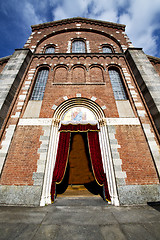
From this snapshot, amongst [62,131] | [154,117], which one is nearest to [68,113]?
[62,131]

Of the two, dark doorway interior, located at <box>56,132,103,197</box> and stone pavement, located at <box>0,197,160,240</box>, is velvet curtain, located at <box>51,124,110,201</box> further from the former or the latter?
stone pavement, located at <box>0,197,160,240</box>

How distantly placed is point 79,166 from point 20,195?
369cm

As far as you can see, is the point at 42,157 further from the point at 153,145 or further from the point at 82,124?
the point at 153,145

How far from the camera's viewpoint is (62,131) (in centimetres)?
622

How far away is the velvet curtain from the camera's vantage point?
17.0 feet

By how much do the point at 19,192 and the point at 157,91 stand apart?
9.39m

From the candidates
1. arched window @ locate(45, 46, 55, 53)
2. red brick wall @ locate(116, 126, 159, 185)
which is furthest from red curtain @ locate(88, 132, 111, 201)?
arched window @ locate(45, 46, 55, 53)

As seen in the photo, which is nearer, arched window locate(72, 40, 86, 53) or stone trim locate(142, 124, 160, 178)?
stone trim locate(142, 124, 160, 178)

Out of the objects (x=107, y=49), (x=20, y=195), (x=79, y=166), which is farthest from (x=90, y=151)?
(x=107, y=49)

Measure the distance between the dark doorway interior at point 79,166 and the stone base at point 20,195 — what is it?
2.67 m

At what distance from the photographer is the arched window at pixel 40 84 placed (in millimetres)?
7585

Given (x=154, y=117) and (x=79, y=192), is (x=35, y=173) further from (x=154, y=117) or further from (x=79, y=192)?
(x=154, y=117)

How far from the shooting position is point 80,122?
656 centimetres

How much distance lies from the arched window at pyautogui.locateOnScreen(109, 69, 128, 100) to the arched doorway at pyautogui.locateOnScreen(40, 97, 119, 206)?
6.72ft
